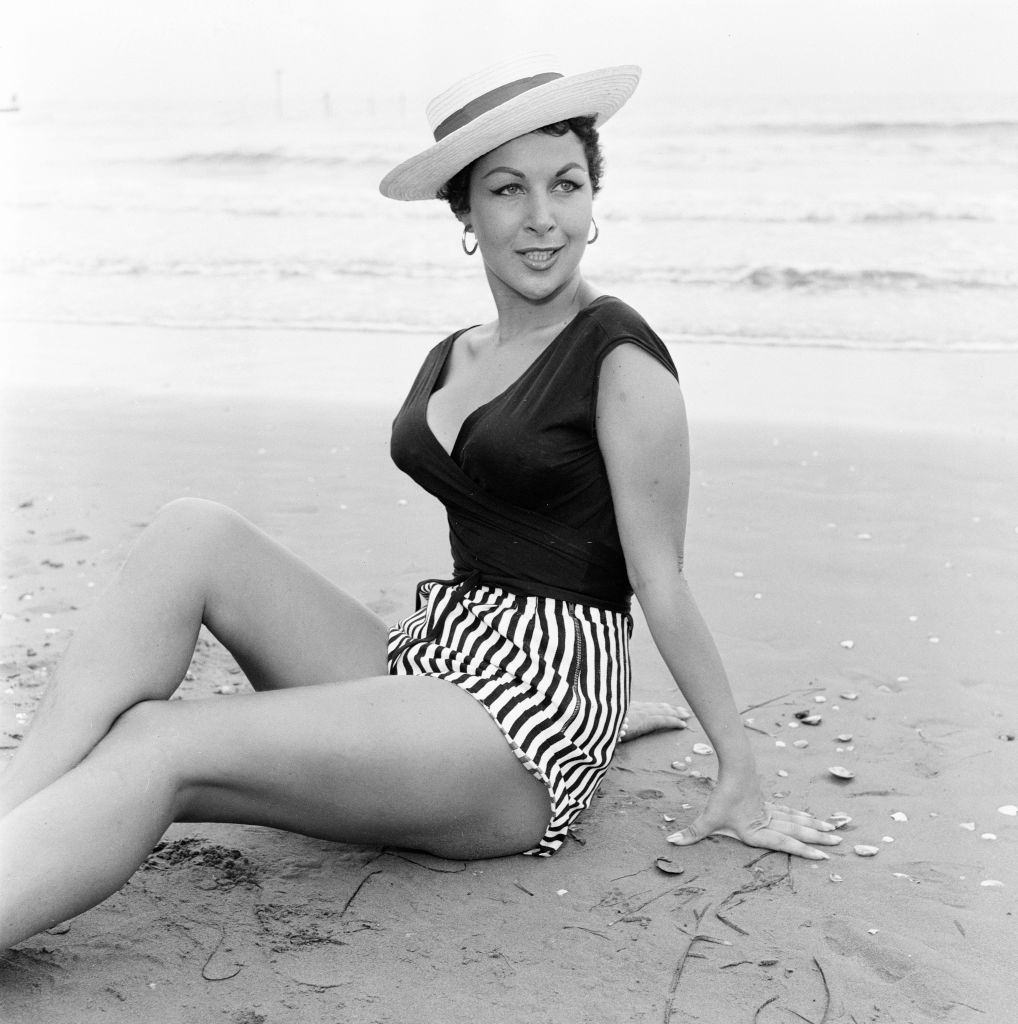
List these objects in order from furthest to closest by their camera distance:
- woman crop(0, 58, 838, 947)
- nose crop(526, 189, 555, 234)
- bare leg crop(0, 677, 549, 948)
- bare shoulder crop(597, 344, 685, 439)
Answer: nose crop(526, 189, 555, 234) → bare shoulder crop(597, 344, 685, 439) → woman crop(0, 58, 838, 947) → bare leg crop(0, 677, 549, 948)

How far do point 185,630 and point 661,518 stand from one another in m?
0.96

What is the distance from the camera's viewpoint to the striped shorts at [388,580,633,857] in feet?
8.08

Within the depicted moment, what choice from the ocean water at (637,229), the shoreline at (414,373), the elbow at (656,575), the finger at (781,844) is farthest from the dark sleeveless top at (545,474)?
the ocean water at (637,229)

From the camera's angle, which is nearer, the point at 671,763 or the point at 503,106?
the point at 503,106

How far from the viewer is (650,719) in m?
3.30

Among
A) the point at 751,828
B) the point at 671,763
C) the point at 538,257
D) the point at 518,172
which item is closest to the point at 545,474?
the point at 538,257

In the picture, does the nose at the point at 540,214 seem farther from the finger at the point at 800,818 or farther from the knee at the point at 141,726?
the finger at the point at 800,818

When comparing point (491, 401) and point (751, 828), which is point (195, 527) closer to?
point (491, 401)

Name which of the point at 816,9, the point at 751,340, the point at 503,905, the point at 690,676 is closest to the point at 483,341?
the point at 690,676

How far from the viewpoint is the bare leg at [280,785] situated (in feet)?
6.70

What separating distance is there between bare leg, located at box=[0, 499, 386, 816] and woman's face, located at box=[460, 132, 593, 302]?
2.60ft

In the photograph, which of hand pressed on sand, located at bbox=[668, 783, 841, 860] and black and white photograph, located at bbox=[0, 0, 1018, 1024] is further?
hand pressed on sand, located at bbox=[668, 783, 841, 860]

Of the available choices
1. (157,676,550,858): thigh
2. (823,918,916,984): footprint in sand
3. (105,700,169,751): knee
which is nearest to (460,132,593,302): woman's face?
(157,676,550,858): thigh

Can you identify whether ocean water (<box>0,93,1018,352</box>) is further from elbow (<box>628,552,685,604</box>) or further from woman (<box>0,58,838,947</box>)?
elbow (<box>628,552,685,604</box>)
